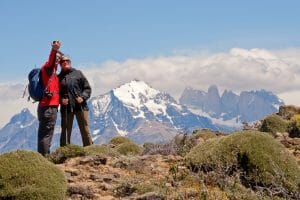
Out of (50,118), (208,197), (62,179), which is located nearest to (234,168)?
(208,197)

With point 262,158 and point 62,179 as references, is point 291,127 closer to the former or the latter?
point 262,158

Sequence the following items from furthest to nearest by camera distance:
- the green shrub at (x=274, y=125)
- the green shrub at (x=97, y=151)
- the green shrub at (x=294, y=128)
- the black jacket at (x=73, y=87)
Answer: the green shrub at (x=274, y=125), the green shrub at (x=294, y=128), the black jacket at (x=73, y=87), the green shrub at (x=97, y=151)

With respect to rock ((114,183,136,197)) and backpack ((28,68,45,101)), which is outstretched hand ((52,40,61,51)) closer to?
backpack ((28,68,45,101))

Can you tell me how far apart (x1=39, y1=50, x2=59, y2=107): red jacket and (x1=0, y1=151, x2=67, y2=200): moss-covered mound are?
3511 millimetres

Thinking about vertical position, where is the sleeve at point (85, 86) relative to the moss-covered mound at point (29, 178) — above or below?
above

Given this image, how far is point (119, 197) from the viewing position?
417 inches

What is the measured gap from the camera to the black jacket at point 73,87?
15492 mm

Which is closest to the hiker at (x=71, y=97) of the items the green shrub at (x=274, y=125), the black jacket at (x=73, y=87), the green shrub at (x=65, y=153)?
the black jacket at (x=73, y=87)

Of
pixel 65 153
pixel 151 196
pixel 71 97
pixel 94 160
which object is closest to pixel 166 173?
pixel 94 160

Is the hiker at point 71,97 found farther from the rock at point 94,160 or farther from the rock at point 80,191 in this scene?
the rock at point 80,191

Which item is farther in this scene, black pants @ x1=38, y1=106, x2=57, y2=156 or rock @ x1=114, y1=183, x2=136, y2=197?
black pants @ x1=38, y1=106, x2=57, y2=156

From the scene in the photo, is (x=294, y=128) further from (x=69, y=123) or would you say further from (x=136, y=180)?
(x=136, y=180)

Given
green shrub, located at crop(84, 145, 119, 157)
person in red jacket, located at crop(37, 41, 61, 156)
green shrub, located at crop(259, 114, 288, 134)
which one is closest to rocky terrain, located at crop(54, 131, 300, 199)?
green shrub, located at crop(84, 145, 119, 157)

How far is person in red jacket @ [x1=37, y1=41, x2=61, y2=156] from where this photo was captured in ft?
46.1
